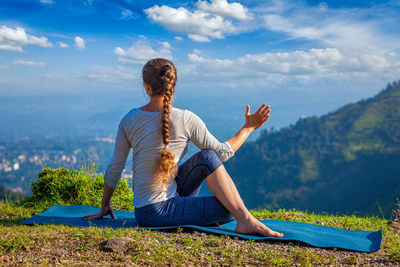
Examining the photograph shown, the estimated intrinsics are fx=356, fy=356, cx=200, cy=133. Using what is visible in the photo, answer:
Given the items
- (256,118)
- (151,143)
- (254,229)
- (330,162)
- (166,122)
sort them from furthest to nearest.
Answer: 1. (330,162)
2. (256,118)
3. (254,229)
4. (151,143)
5. (166,122)

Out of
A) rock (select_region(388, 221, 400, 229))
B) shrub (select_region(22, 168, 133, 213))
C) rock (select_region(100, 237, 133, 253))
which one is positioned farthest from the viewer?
shrub (select_region(22, 168, 133, 213))

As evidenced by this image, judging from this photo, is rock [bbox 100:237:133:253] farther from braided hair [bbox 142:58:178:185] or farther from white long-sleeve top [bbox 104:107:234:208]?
braided hair [bbox 142:58:178:185]

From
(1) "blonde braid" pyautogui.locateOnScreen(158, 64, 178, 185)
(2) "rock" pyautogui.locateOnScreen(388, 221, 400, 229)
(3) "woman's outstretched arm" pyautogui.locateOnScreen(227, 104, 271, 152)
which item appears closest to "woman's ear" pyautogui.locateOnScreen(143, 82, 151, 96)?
(1) "blonde braid" pyautogui.locateOnScreen(158, 64, 178, 185)

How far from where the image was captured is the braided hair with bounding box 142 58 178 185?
388 centimetres

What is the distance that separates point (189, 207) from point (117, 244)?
1036 mm

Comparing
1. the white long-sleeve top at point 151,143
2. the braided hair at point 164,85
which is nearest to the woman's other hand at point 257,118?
the white long-sleeve top at point 151,143

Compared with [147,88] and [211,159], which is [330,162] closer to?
[211,159]

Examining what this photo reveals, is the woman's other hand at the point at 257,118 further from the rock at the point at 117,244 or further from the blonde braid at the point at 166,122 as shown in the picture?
the rock at the point at 117,244

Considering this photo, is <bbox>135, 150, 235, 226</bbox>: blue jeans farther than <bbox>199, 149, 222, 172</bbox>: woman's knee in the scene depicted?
Yes

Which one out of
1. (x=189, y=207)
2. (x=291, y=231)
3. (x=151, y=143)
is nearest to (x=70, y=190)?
(x=189, y=207)

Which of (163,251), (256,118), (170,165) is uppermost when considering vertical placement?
(256,118)

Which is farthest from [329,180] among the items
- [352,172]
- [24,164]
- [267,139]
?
[24,164]

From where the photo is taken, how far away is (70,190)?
6973 millimetres

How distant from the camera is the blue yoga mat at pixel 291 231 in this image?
4234 mm
